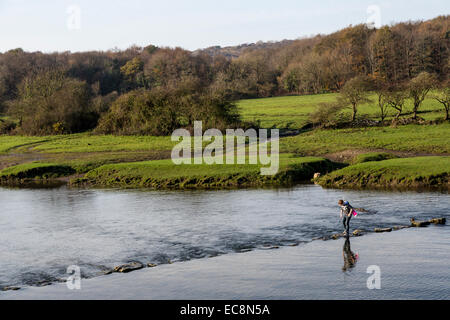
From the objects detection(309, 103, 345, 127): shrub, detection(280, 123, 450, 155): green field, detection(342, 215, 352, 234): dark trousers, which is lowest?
detection(342, 215, 352, 234): dark trousers

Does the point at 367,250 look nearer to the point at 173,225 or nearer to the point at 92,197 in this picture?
the point at 173,225

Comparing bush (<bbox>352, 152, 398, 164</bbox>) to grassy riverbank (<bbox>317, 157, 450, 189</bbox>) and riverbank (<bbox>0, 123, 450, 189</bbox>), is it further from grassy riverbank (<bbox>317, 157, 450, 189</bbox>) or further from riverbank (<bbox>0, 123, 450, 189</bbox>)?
grassy riverbank (<bbox>317, 157, 450, 189</bbox>)

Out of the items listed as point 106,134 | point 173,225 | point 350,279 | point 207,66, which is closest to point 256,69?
point 207,66

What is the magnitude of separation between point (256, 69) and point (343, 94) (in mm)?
66323

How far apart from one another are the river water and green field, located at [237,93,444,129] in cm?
3918

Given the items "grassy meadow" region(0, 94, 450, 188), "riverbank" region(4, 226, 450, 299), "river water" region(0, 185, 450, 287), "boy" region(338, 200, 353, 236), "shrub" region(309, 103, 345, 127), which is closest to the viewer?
"riverbank" region(4, 226, 450, 299)

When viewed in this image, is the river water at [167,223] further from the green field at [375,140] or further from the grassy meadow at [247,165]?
the green field at [375,140]

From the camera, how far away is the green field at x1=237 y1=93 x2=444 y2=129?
7619cm

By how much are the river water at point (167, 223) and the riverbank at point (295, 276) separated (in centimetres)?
142

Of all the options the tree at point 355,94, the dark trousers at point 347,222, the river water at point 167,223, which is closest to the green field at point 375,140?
the tree at point 355,94

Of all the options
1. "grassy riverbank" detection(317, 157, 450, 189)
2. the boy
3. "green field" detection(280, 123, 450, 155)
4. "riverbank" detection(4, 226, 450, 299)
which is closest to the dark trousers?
the boy

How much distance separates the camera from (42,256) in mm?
24422

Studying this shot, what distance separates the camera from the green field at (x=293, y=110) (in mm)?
76188

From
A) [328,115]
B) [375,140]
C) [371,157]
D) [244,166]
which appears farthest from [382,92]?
[244,166]
